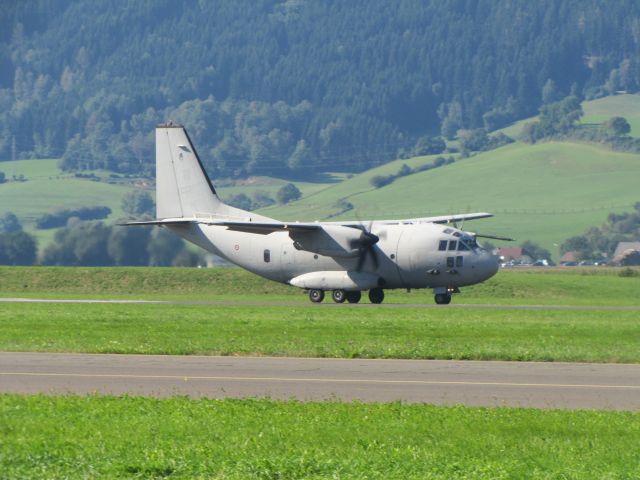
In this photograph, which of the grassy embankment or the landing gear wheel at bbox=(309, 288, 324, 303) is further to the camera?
the landing gear wheel at bbox=(309, 288, 324, 303)

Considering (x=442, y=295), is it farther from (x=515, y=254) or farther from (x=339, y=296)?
(x=515, y=254)

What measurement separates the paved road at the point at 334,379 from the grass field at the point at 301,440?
1859 millimetres

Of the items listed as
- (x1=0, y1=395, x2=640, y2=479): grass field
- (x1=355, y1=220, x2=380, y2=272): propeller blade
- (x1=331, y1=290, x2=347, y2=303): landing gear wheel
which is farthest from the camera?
(x1=331, y1=290, x2=347, y2=303): landing gear wheel

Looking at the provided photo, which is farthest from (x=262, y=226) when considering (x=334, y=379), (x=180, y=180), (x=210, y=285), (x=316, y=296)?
(x=334, y=379)

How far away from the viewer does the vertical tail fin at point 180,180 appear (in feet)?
216

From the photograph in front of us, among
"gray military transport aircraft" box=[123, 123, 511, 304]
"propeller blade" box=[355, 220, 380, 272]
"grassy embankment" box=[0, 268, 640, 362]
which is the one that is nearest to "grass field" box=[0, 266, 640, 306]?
"gray military transport aircraft" box=[123, 123, 511, 304]

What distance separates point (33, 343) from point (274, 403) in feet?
45.5

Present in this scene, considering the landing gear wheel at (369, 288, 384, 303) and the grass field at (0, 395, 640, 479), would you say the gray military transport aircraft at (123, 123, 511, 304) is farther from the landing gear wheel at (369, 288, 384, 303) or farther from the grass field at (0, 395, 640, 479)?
the grass field at (0, 395, 640, 479)

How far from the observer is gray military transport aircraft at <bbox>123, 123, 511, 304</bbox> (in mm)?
58312

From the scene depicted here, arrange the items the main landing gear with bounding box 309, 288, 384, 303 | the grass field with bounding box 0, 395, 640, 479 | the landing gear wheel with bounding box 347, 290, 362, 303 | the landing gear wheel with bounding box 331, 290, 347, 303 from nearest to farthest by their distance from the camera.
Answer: the grass field with bounding box 0, 395, 640, 479
the landing gear wheel with bounding box 331, 290, 347, 303
the main landing gear with bounding box 309, 288, 384, 303
the landing gear wheel with bounding box 347, 290, 362, 303

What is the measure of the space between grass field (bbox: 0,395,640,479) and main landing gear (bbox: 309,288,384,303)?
38.8 m

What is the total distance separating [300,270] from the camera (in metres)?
61.9

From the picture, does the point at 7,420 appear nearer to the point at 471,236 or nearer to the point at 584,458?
the point at 584,458

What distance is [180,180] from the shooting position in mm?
66312
